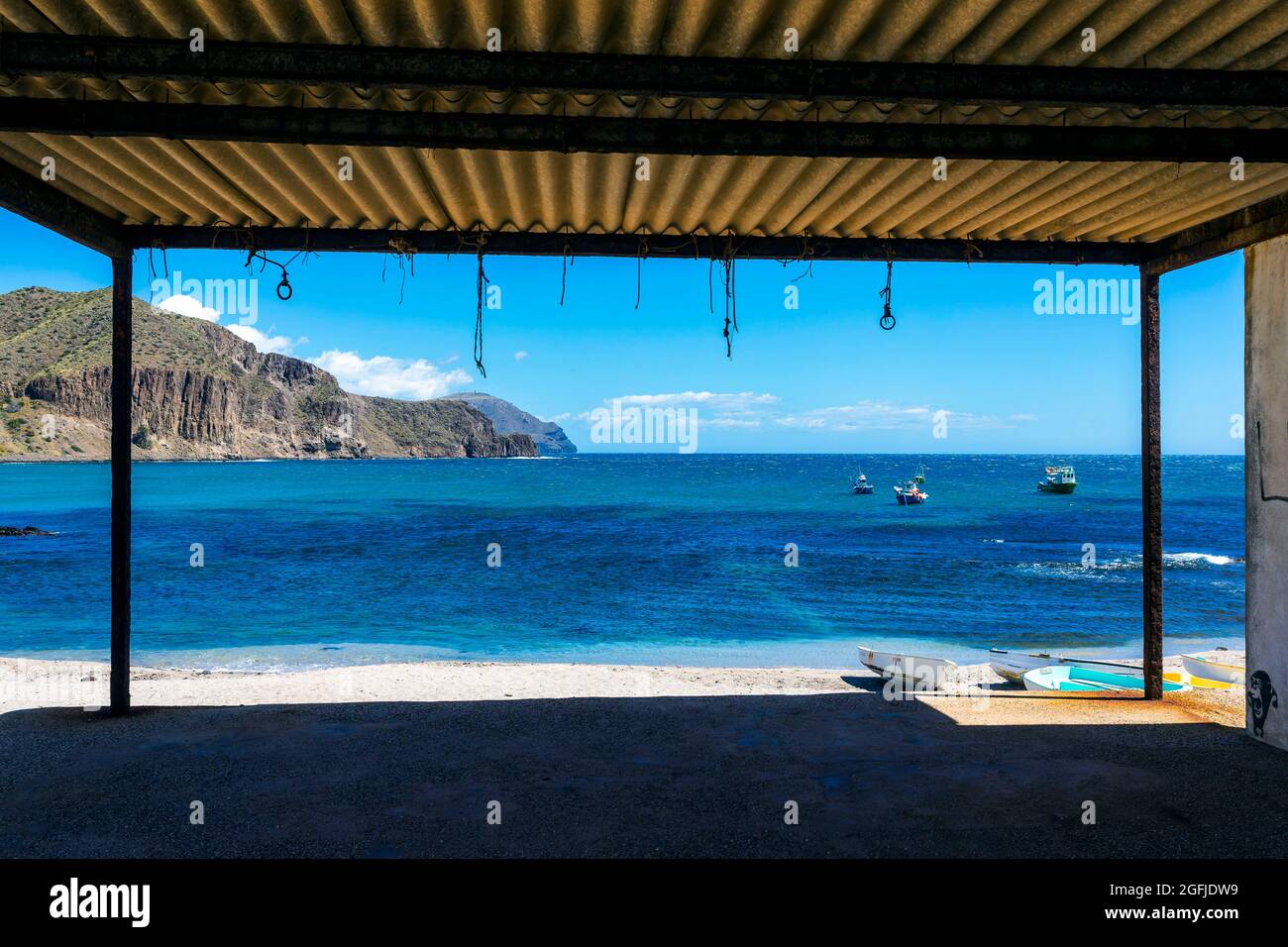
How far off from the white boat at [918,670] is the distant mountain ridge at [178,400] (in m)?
114

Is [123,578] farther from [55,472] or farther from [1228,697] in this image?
[55,472]

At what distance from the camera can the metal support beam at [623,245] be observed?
5.75 m

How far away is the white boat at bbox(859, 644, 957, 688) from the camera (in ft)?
36.2

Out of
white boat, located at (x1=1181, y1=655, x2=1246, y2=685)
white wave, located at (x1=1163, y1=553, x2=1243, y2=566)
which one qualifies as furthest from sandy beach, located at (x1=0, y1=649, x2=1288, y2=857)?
white wave, located at (x1=1163, y1=553, x2=1243, y2=566)

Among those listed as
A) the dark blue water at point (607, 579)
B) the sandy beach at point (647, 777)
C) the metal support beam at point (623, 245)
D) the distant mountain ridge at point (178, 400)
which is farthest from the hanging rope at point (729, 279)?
the distant mountain ridge at point (178, 400)

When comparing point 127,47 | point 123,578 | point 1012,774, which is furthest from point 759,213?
point 123,578

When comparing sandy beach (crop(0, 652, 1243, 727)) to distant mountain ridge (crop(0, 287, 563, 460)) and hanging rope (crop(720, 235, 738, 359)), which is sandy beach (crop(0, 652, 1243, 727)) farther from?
distant mountain ridge (crop(0, 287, 563, 460))

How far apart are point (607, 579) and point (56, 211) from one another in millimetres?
26671

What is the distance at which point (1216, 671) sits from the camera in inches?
416

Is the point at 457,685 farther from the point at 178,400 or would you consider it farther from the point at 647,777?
the point at 178,400

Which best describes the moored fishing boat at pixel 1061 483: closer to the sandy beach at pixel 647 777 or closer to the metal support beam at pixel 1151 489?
the sandy beach at pixel 647 777

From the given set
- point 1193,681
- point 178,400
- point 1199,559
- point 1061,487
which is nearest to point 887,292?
point 1193,681

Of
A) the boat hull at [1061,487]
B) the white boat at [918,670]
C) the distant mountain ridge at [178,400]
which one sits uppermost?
the distant mountain ridge at [178,400]
